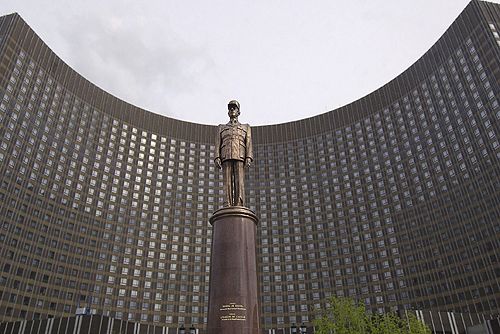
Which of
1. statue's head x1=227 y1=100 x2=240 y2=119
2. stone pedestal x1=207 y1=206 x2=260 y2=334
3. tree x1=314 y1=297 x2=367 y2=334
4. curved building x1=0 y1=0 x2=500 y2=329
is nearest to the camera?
stone pedestal x1=207 y1=206 x2=260 y2=334

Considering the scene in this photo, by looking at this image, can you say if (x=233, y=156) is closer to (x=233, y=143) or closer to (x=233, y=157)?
(x=233, y=157)

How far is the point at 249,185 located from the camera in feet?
481

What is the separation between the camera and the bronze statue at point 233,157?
24828mm

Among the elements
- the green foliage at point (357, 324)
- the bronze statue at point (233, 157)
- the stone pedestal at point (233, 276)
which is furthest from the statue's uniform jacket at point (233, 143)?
the green foliage at point (357, 324)

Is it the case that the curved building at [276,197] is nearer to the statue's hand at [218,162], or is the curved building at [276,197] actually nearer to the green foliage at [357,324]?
the green foliage at [357,324]

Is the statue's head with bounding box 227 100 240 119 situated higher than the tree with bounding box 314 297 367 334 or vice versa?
the statue's head with bounding box 227 100 240 119

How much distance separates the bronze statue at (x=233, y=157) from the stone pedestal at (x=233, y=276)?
213 cm

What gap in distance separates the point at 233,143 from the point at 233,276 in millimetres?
8666

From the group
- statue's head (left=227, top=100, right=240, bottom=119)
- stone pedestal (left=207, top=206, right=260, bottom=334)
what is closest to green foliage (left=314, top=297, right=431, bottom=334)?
stone pedestal (left=207, top=206, right=260, bottom=334)

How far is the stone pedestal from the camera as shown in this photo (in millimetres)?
18922

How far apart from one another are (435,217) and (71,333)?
3555 inches

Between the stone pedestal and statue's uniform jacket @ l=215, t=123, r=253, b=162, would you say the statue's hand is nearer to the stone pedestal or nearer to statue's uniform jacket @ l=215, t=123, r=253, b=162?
statue's uniform jacket @ l=215, t=123, r=253, b=162

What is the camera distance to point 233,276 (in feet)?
66.2

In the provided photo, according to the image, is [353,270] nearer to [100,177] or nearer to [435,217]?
[435,217]
